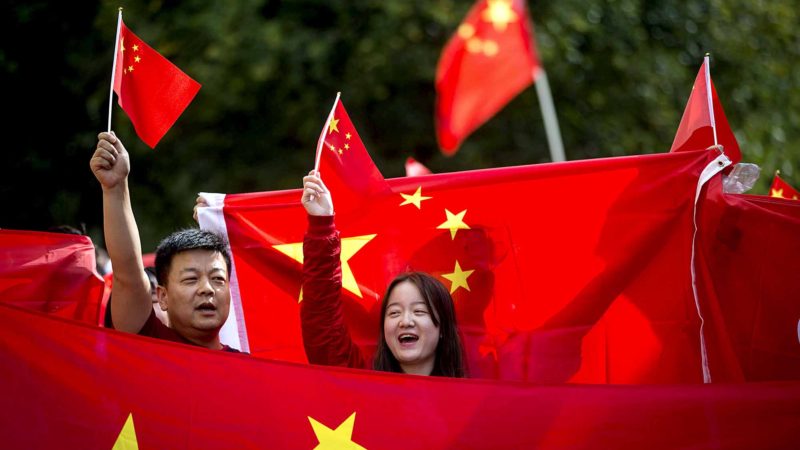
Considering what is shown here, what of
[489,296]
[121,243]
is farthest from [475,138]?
[121,243]

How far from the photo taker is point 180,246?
152 inches

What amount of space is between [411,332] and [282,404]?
0.73m

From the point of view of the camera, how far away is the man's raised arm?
3561mm

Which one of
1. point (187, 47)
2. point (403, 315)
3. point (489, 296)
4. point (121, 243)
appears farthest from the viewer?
point (187, 47)

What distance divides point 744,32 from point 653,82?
131cm

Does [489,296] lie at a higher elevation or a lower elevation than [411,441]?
higher

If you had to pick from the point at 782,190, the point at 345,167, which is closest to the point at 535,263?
the point at 345,167

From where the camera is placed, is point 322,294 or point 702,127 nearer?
point 322,294

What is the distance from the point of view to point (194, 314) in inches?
147

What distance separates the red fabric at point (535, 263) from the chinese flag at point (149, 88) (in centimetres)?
48

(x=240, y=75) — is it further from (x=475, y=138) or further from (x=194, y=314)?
(x=194, y=314)

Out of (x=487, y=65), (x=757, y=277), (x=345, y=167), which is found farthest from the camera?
(x=487, y=65)

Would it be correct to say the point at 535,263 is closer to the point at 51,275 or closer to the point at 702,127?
the point at 702,127

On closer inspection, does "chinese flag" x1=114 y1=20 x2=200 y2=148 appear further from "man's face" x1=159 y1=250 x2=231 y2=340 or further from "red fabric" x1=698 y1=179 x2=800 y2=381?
"red fabric" x1=698 y1=179 x2=800 y2=381
